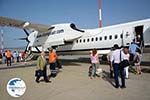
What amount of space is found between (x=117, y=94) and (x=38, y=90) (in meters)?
3.03

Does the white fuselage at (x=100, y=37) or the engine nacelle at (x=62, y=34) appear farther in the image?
the engine nacelle at (x=62, y=34)

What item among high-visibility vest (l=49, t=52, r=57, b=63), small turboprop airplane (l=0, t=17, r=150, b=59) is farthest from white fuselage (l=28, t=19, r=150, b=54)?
high-visibility vest (l=49, t=52, r=57, b=63)

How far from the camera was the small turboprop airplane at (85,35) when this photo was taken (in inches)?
587

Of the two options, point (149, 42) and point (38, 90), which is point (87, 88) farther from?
point (149, 42)

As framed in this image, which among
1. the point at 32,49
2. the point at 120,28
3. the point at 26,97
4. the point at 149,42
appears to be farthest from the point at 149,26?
the point at 32,49

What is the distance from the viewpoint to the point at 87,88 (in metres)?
8.27

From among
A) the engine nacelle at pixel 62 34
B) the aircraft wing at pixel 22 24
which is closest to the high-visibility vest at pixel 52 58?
the engine nacelle at pixel 62 34

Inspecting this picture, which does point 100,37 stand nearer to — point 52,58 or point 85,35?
point 85,35

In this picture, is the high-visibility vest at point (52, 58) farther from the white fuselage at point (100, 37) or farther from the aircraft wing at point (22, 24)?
the aircraft wing at point (22, 24)

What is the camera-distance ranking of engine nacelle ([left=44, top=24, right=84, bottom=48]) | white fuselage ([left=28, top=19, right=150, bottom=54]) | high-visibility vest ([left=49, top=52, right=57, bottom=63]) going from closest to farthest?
high-visibility vest ([left=49, top=52, right=57, bottom=63]), white fuselage ([left=28, top=19, right=150, bottom=54]), engine nacelle ([left=44, top=24, right=84, bottom=48])

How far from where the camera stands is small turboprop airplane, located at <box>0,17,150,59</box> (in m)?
14.9

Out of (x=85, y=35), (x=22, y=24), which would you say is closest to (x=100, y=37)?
(x=85, y=35)

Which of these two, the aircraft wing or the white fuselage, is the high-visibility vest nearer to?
the white fuselage

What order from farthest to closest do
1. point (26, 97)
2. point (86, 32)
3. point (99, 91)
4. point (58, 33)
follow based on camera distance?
point (86, 32), point (58, 33), point (99, 91), point (26, 97)
